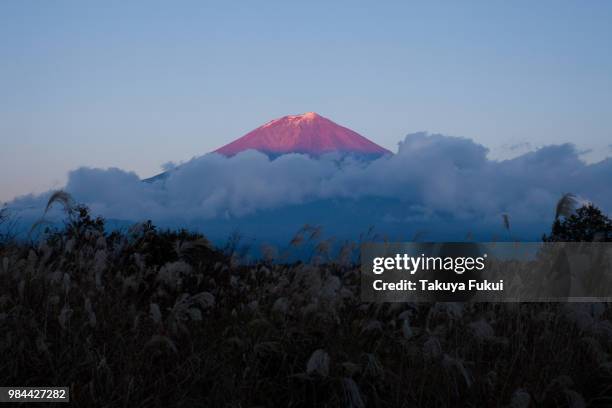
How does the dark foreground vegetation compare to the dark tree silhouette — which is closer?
the dark foreground vegetation

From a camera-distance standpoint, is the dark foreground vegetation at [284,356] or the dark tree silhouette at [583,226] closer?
the dark foreground vegetation at [284,356]

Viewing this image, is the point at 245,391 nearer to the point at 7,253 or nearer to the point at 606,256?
the point at 7,253

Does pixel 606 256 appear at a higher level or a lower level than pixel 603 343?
higher

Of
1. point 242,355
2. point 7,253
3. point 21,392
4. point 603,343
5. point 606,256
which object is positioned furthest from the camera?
point 606,256

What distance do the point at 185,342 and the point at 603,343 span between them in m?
4.54

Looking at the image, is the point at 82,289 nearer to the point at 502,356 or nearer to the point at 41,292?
the point at 41,292

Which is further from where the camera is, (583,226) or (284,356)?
(583,226)

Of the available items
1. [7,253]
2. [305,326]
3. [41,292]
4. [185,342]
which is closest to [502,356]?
[305,326]

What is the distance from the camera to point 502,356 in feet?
21.9

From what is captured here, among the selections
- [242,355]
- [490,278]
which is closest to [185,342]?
[242,355]

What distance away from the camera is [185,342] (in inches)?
262

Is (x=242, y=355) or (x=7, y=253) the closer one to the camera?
(x=242, y=355)

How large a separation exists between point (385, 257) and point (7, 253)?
216 inches

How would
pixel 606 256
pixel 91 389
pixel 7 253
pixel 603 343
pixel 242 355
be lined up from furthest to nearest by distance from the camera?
pixel 606 256 → pixel 7 253 → pixel 603 343 → pixel 242 355 → pixel 91 389
